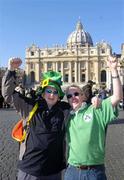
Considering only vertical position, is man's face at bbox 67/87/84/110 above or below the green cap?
below

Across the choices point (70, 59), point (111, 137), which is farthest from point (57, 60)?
point (111, 137)

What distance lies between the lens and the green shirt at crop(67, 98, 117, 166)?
309 cm

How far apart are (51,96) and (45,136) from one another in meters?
0.32

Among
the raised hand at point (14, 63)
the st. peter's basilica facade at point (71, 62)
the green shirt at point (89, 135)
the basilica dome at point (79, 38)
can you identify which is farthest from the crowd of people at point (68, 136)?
the basilica dome at point (79, 38)

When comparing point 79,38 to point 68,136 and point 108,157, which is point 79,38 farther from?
point 68,136

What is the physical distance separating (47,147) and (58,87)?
46cm

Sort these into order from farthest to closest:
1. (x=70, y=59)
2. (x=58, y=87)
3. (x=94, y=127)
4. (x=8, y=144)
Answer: (x=70, y=59), (x=8, y=144), (x=58, y=87), (x=94, y=127)

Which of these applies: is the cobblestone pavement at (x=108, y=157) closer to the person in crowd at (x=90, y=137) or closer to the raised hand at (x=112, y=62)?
the person in crowd at (x=90, y=137)

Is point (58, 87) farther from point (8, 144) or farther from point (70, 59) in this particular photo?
point (70, 59)

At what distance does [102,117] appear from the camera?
3.14m

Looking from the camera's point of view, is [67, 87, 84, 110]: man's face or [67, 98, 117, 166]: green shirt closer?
[67, 98, 117, 166]: green shirt

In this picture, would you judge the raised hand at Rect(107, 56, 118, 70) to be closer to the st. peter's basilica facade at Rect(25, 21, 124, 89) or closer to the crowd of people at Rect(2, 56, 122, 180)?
the crowd of people at Rect(2, 56, 122, 180)

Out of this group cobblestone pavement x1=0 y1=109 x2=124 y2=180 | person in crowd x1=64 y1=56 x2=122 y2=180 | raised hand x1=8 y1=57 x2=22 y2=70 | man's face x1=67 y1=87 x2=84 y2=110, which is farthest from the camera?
cobblestone pavement x1=0 y1=109 x2=124 y2=180

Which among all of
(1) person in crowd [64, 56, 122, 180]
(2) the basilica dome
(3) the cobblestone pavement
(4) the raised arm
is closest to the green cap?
(1) person in crowd [64, 56, 122, 180]
